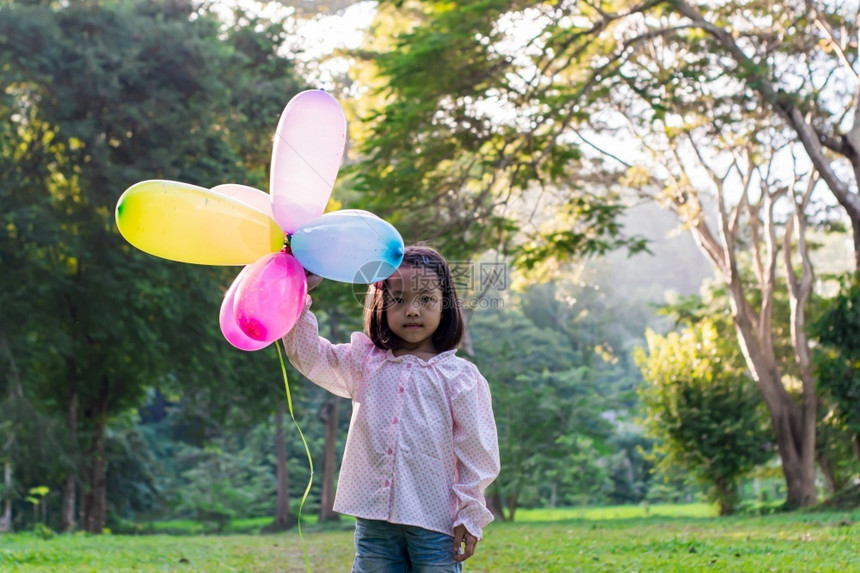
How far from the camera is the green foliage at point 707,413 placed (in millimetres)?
14203

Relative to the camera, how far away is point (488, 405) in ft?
9.16

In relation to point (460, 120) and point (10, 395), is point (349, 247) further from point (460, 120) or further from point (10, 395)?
point (10, 395)

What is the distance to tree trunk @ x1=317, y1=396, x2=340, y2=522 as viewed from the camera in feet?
67.8

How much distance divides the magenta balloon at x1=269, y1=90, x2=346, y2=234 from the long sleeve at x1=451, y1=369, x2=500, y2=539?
0.78 metres

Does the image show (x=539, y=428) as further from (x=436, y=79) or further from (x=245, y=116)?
(x=436, y=79)

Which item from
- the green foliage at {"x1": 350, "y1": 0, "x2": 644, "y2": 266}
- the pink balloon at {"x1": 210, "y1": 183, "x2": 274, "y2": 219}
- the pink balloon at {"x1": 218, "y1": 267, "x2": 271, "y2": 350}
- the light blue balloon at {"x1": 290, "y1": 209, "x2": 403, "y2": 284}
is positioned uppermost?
the green foliage at {"x1": 350, "y1": 0, "x2": 644, "y2": 266}


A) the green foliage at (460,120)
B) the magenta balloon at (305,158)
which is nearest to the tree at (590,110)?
the green foliage at (460,120)

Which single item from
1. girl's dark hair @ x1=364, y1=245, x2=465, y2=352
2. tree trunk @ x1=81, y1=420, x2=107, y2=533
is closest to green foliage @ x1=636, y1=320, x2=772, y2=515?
tree trunk @ x1=81, y1=420, x2=107, y2=533

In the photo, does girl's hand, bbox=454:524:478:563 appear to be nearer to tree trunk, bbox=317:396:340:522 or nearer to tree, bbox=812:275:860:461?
tree, bbox=812:275:860:461

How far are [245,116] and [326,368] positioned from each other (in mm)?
12040

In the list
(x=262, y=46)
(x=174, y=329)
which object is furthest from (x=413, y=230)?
(x=262, y=46)

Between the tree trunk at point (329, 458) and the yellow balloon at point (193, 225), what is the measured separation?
59.6 feet

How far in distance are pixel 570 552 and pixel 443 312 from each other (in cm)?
460

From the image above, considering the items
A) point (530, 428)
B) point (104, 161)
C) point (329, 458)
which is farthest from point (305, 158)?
point (329, 458)
